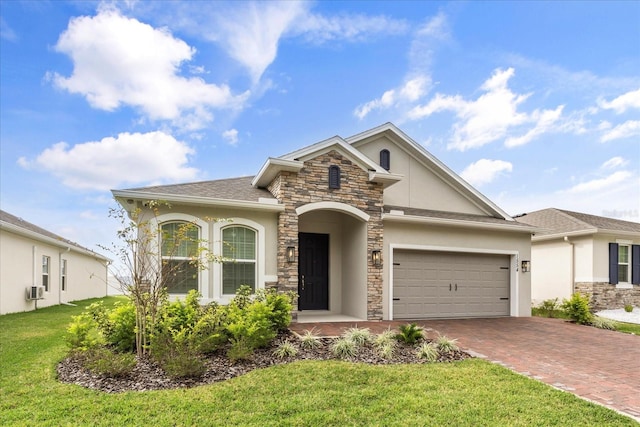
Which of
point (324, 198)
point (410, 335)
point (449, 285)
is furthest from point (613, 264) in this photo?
point (324, 198)

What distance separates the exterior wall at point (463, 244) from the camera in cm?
1084

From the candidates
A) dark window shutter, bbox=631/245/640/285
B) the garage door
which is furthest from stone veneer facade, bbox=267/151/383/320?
dark window shutter, bbox=631/245/640/285

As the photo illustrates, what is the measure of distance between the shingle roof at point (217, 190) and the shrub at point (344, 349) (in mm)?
4369

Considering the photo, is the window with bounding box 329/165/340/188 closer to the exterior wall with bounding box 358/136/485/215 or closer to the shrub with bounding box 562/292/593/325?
the exterior wall with bounding box 358/136/485/215

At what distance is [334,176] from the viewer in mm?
10219

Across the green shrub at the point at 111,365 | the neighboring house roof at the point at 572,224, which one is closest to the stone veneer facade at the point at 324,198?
the green shrub at the point at 111,365

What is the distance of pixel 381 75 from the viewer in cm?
1378

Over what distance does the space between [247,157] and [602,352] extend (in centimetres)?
1364

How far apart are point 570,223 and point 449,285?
8170mm

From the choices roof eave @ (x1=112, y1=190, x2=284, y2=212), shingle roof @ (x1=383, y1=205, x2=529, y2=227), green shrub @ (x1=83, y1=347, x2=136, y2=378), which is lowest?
green shrub @ (x1=83, y1=347, x2=136, y2=378)

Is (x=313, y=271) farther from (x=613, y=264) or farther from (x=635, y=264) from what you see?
(x=635, y=264)

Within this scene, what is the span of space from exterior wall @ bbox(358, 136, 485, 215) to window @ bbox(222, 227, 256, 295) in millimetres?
4755

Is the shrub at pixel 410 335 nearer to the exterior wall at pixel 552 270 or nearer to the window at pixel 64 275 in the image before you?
A: the exterior wall at pixel 552 270

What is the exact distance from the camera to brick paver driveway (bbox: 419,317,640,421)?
17.6 feet
